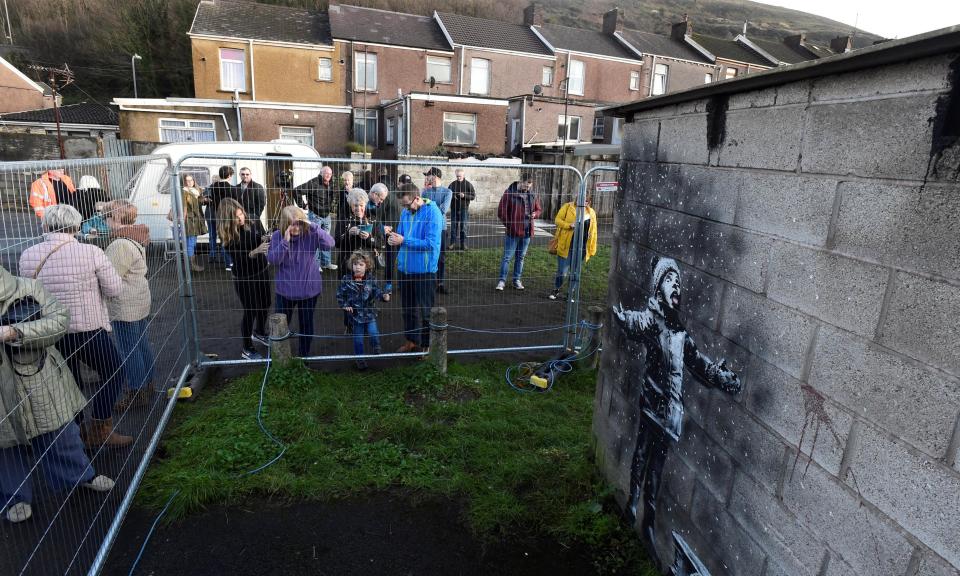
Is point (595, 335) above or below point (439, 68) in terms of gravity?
below

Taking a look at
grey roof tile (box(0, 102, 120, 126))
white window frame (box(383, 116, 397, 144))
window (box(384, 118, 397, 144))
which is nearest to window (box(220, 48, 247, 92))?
white window frame (box(383, 116, 397, 144))

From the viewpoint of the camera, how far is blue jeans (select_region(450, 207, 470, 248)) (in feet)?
23.0

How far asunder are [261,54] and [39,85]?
2294 centimetres

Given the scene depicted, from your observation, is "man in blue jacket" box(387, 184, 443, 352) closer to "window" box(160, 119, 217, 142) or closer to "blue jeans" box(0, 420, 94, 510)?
"blue jeans" box(0, 420, 94, 510)

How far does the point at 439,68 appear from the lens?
32.6 m

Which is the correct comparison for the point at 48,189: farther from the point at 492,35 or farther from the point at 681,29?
the point at 681,29

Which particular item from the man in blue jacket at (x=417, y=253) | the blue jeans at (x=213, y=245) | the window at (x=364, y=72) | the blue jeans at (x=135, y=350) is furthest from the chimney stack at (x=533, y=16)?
the blue jeans at (x=135, y=350)

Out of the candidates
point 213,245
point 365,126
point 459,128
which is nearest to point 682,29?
point 459,128

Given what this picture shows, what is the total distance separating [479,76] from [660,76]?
1440 centimetres

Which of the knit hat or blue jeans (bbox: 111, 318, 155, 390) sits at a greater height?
the knit hat

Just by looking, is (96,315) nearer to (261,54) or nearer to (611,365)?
(611,365)

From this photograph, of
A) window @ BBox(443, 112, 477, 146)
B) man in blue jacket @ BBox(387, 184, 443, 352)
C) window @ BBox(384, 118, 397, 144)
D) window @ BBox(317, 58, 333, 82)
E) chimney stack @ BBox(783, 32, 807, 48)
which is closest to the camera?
man in blue jacket @ BBox(387, 184, 443, 352)

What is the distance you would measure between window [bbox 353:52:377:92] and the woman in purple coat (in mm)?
27923

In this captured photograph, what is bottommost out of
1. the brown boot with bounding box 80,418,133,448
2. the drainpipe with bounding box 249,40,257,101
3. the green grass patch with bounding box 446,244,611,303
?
the brown boot with bounding box 80,418,133,448
